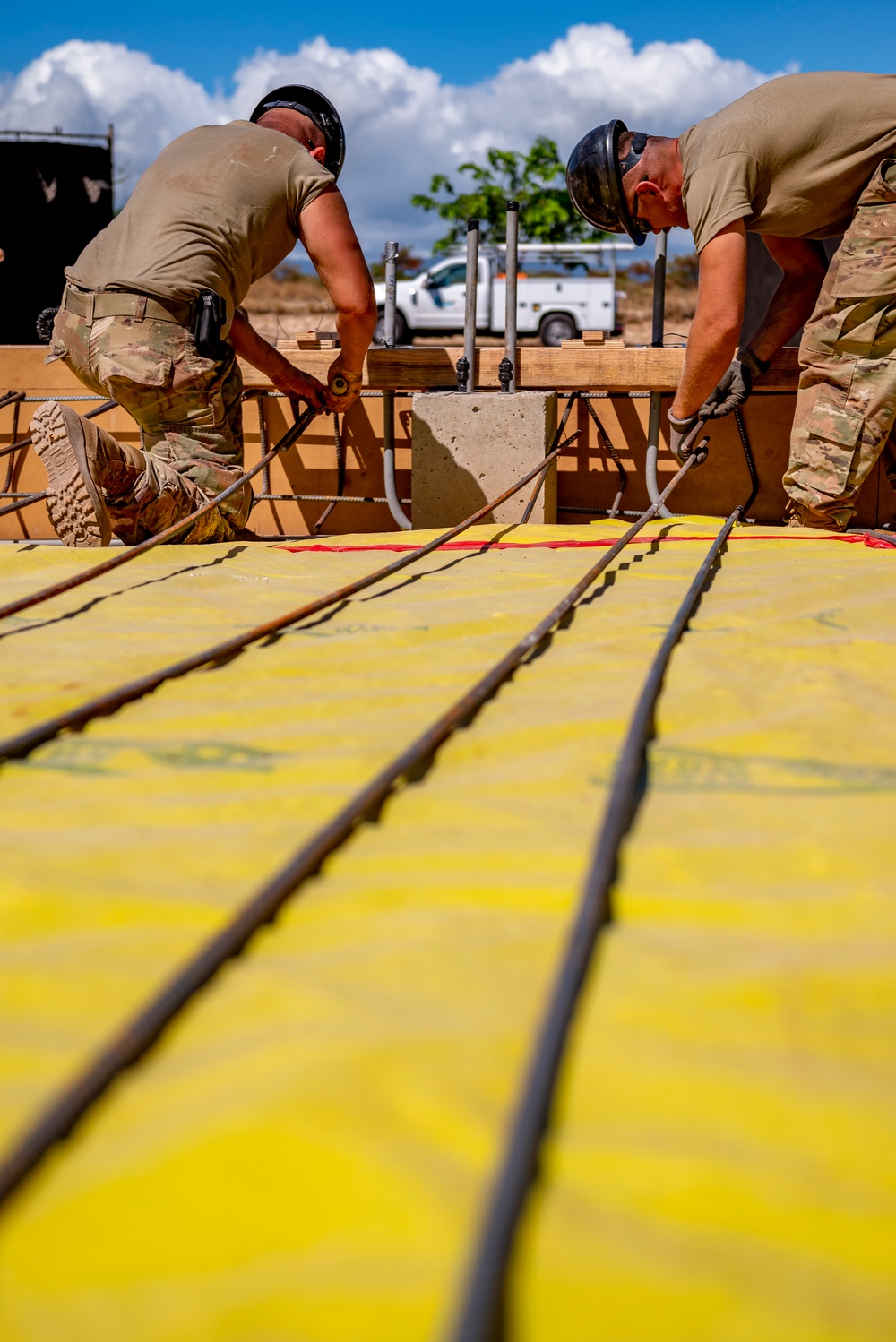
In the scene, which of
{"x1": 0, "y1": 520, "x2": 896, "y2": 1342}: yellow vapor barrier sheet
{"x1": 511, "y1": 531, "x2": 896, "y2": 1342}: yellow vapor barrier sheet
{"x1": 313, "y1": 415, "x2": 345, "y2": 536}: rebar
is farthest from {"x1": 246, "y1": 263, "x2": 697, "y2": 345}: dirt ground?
{"x1": 511, "y1": 531, "x2": 896, "y2": 1342}: yellow vapor barrier sheet

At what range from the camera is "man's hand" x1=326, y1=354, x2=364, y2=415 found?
464cm

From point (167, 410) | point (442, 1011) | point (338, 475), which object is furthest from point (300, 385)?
point (442, 1011)

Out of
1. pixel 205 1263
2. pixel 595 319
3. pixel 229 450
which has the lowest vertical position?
pixel 205 1263

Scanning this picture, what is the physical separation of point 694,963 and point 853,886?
0.93 feet

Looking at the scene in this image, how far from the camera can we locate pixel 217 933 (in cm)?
119

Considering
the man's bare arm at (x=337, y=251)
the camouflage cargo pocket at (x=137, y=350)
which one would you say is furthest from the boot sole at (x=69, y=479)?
the man's bare arm at (x=337, y=251)

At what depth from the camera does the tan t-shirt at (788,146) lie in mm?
3848

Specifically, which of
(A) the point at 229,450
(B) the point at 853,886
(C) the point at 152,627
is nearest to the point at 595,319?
(A) the point at 229,450

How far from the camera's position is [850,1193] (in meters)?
0.85

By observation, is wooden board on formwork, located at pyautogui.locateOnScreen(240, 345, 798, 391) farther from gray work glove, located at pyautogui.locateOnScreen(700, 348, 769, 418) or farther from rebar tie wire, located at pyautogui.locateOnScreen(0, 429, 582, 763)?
rebar tie wire, located at pyautogui.locateOnScreen(0, 429, 582, 763)

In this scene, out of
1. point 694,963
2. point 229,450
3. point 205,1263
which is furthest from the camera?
point 229,450

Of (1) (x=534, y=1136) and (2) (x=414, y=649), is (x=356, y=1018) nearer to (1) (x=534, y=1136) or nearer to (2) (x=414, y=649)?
(1) (x=534, y=1136)

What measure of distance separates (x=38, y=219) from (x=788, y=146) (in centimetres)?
813

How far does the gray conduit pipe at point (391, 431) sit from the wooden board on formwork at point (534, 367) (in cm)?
13
